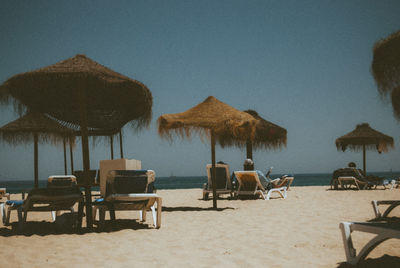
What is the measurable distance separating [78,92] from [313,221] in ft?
13.0

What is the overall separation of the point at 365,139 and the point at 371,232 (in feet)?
51.2

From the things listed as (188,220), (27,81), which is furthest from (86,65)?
(188,220)

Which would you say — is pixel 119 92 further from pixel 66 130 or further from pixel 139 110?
pixel 66 130

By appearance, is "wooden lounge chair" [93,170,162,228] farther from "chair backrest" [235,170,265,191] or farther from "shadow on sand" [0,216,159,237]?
"chair backrest" [235,170,265,191]

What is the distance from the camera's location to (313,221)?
5184mm

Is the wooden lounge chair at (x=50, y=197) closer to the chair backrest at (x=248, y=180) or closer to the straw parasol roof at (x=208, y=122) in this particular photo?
the straw parasol roof at (x=208, y=122)

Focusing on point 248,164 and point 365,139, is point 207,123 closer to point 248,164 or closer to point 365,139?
point 248,164

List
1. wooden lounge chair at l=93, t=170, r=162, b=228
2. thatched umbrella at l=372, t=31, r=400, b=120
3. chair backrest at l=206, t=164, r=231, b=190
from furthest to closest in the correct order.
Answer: chair backrest at l=206, t=164, r=231, b=190, wooden lounge chair at l=93, t=170, r=162, b=228, thatched umbrella at l=372, t=31, r=400, b=120

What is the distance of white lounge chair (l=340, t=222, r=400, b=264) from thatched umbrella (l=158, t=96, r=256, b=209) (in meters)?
4.48

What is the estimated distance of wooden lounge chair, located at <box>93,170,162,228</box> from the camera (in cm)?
472

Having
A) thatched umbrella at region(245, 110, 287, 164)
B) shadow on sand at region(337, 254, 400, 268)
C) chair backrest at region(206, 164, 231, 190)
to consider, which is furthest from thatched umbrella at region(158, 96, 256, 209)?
shadow on sand at region(337, 254, 400, 268)

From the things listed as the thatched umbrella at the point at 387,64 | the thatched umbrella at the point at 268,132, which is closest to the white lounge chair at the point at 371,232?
the thatched umbrella at the point at 387,64

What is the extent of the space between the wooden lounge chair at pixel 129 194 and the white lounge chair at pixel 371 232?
Answer: 106 inches

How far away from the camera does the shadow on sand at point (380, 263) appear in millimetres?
2684
